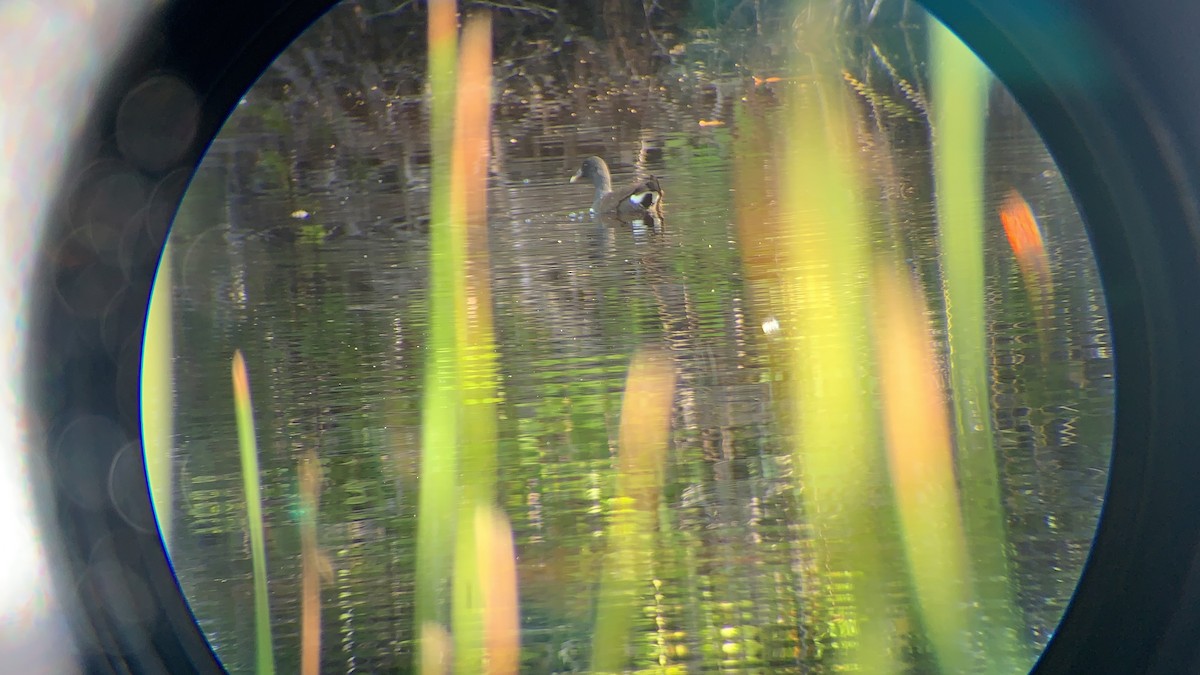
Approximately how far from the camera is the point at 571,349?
55 centimetres

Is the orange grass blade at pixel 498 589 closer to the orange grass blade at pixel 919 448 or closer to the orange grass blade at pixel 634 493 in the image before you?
the orange grass blade at pixel 634 493

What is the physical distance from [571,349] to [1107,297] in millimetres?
450

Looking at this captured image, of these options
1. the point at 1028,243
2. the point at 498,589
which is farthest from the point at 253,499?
the point at 1028,243

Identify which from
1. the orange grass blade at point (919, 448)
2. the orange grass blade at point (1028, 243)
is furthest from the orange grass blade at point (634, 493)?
the orange grass blade at point (1028, 243)

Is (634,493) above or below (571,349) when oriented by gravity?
below

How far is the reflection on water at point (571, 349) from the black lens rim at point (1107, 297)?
2 cm

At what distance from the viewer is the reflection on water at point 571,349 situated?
550mm

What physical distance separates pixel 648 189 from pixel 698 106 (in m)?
0.08

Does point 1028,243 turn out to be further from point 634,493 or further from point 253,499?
point 253,499

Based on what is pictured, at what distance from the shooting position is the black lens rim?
1.68 feet

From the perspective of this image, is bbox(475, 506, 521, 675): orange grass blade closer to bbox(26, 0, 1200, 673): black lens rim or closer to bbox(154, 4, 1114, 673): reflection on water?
bbox(154, 4, 1114, 673): reflection on water

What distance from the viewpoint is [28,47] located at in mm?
496

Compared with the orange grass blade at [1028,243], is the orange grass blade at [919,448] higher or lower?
lower

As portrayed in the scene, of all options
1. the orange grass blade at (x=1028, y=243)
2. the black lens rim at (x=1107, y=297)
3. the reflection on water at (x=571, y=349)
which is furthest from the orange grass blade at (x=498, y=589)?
the orange grass blade at (x=1028, y=243)
